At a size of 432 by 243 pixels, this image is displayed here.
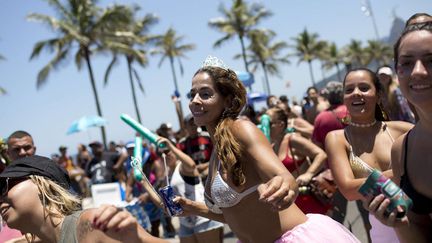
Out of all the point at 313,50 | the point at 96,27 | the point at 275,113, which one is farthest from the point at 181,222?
the point at 313,50

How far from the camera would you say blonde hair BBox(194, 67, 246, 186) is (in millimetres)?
2295

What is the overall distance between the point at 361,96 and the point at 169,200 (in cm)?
158

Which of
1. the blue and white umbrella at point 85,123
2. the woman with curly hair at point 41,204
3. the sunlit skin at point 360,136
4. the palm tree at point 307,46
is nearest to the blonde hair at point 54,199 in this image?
the woman with curly hair at point 41,204

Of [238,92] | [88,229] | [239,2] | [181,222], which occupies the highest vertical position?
[239,2]

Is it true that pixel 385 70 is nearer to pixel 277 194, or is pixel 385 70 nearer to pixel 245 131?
pixel 245 131

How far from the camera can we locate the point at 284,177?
189 centimetres

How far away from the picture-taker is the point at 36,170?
7.52ft

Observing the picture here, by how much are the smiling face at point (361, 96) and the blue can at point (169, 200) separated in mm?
1434

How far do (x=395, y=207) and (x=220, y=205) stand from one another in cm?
126

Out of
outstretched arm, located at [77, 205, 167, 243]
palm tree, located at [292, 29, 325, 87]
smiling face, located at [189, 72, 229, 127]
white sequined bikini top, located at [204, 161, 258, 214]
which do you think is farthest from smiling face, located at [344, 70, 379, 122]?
palm tree, located at [292, 29, 325, 87]

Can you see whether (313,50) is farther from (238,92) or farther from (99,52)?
(238,92)

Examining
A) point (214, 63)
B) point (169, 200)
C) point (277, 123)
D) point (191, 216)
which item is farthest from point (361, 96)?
point (191, 216)

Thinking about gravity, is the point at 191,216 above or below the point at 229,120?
below

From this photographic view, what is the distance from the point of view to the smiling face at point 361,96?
9.93 feet
